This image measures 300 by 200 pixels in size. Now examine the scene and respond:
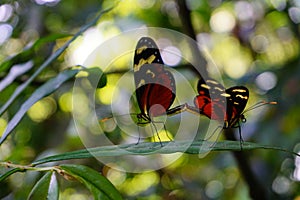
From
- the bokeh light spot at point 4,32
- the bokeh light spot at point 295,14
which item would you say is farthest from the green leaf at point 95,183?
the bokeh light spot at point 295,14

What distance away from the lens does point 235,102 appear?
55 centimetres

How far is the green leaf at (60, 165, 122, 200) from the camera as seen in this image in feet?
1.95

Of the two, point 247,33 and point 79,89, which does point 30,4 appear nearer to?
point 79,89

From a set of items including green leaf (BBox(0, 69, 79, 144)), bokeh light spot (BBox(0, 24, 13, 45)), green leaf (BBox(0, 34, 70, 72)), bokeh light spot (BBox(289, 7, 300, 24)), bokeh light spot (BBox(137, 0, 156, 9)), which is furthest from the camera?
bokeh light spot (BBox(137, 0, 156, 9))

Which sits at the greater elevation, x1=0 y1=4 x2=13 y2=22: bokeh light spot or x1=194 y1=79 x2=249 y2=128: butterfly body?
x1=194 y1=79 x2=249 y2=128: butterfly body

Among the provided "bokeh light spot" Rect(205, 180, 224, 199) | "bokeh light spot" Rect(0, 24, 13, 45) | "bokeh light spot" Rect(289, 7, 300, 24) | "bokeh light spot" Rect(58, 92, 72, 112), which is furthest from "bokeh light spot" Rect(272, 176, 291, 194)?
"bokeh light spot" Rect(0, 24, 13, 45)

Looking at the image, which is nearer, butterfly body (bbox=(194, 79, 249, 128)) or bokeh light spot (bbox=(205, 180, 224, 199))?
butterfly body (bbox=(194, 79, 249, 128))

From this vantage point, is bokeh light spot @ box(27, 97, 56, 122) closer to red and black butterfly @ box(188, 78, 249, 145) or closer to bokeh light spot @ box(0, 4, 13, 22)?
bokeh light spot @ box(0, 4, 13, 22)

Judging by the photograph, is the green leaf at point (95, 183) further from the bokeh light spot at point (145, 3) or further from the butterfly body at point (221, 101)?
the bokeh light spot at point (145, 3)

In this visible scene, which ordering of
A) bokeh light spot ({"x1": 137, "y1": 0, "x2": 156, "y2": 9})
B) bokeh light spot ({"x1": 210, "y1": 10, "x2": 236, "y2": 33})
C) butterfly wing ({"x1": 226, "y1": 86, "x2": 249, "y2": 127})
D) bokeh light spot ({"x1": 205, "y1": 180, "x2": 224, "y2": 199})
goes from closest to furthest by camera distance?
1. butterfly wing ({"x1": 226, "y1": 86, "x2": 249, "y2": 127})
2. bokeh light spot ({"x1": 205, "y1": 180, "x2": 224, "y2": 199})
3. bokeh light spot ({"x1": 137, "y1": 0, "x2": 156, "y2": 9})
4. bokeh light spot ({"x1": 210, "y1": 10, "x2": 236, "y2": 33})

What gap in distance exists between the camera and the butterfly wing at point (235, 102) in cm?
54

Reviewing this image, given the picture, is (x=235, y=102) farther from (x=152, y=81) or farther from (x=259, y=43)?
(x=259, y=43)

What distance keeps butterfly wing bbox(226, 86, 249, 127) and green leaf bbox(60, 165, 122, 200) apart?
151 mm

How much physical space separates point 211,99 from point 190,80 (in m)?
0.84
